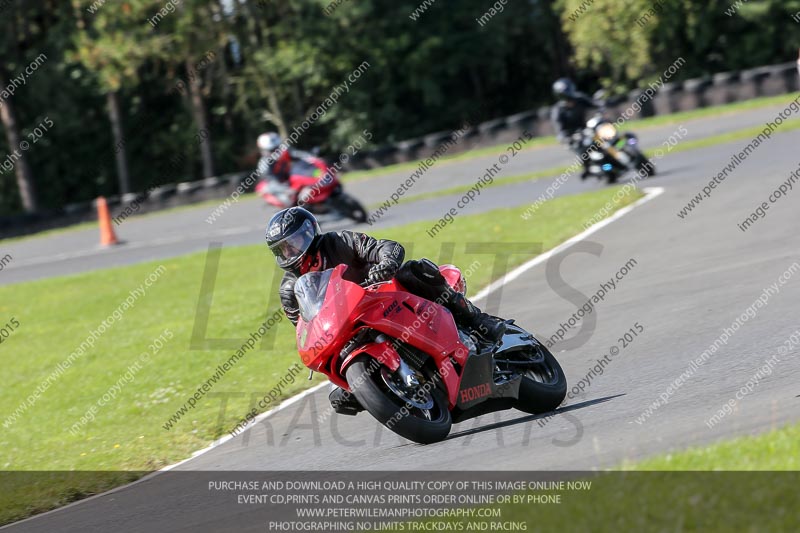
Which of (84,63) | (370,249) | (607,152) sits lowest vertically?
(84,63)

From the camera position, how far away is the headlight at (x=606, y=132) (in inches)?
773

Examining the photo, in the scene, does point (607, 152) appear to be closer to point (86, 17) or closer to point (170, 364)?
point (170, 364)

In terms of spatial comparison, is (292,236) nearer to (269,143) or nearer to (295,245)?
(295,245)

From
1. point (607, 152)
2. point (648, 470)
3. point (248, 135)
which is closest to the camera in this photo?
point (648, 470)

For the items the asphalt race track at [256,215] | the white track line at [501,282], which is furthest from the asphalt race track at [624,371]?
the asphalt race track at [256,215]

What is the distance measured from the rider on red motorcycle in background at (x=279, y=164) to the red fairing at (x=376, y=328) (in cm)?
1421

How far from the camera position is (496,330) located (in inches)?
289

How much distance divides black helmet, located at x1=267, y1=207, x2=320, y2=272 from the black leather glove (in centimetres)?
50

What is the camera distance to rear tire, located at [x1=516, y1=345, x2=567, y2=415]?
7.21 metres

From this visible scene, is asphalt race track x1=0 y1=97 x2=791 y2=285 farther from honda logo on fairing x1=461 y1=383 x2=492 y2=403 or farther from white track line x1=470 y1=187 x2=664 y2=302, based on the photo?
honda logo on fairing x1=461 y1=383 x2=492 y2=403

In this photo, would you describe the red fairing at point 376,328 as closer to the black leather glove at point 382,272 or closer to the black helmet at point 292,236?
the black leather glove at point 382,272
